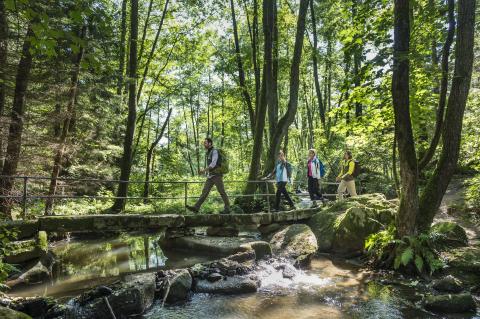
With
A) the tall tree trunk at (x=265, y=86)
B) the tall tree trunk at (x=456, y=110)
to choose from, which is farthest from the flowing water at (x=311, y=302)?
the tall tree trunk at (x=265, y=86)

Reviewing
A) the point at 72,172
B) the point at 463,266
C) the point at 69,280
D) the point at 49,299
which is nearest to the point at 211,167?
the point at 69,280

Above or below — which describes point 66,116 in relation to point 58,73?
below

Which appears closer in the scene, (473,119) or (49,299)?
(49,299)

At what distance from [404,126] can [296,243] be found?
4430mm

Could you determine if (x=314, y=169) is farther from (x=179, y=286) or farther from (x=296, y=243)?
(x=179, y=286)

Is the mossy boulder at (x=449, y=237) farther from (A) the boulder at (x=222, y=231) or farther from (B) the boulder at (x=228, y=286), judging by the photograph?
(A) the boulder at (x=222, y=231)

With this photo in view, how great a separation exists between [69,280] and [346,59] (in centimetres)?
845

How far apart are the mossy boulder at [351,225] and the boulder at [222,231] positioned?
2838 millimetres

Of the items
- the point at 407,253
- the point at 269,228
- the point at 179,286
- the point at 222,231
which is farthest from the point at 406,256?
the point at 222,231

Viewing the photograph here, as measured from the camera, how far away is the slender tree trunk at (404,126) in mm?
8086

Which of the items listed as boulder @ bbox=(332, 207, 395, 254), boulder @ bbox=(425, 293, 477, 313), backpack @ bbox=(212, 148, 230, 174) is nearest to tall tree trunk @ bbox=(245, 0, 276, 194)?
backpack @ bbox=(212, 148, 230, 174)

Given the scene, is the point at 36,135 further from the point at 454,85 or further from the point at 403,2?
the point at 454,85

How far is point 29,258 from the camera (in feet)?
28.1

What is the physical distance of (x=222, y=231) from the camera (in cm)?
1208
